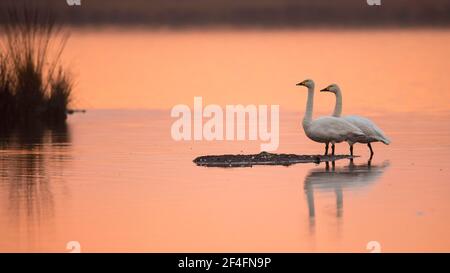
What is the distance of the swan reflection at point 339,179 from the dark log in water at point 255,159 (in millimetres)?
353

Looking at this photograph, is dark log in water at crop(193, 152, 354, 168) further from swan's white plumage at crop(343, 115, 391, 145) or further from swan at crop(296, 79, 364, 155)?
swan's white plumage at crop(343, 115, 391, 145)

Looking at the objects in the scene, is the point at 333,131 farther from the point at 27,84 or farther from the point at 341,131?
the point at 27,84

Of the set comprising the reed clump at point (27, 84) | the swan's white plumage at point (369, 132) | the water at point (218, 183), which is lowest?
the water at point (218, 183)

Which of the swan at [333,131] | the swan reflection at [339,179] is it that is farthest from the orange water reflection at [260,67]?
the swan reflection at [339,179]

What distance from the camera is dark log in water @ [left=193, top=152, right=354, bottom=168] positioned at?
58.6 ft

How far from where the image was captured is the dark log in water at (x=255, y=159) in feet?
58.6

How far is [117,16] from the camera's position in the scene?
208 ft

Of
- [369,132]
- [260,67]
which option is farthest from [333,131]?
[260,67]

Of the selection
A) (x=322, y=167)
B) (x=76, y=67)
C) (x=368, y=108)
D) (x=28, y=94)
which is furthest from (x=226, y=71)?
(x=322, y=167)

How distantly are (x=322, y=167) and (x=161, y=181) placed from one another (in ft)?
8.06

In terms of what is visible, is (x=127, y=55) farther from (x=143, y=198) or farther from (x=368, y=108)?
(x=143, y=198)

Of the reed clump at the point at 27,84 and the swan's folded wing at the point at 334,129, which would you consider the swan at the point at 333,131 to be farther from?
the reed clump at the point at 27,84

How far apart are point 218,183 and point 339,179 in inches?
55.6

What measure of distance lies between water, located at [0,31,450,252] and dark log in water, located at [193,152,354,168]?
9.1 inches
